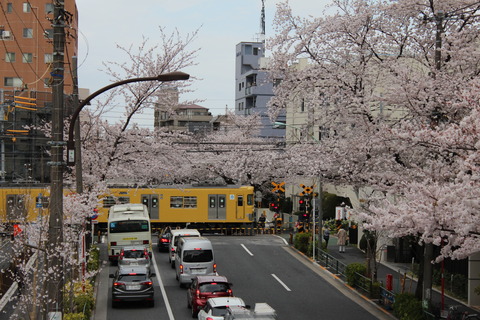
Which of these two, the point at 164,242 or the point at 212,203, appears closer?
the point at 164,242

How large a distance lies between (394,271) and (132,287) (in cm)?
1432

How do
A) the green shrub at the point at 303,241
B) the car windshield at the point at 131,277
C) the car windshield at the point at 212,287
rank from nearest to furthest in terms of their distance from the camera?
the car windshield at the point at 212,287
the car windshield at the point at 131,277
the green shrub at the point at 303,241

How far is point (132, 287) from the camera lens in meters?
23.1

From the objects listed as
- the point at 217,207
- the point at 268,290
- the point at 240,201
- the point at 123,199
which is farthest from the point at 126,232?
the point at 240,201

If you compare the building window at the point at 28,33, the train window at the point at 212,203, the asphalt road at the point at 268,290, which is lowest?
the asphalt road at the point at 268,290

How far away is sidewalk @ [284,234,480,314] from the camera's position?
24.5 metres

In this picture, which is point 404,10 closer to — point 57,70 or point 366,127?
point 366,127

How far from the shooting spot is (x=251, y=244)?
40000mm

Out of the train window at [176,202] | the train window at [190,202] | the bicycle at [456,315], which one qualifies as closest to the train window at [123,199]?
the train window at [176,202]

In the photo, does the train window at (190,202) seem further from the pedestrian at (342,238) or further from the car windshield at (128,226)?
the pedestrian at (342,238)

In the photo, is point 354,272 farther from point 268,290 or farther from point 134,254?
point 134,254

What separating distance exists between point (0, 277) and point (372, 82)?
16.8 metres

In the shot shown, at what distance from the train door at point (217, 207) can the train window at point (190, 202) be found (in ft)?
3.60

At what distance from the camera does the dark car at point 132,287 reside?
2303cm
